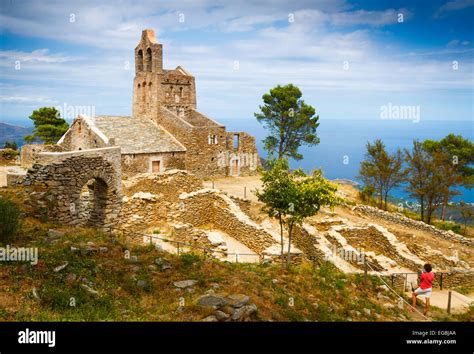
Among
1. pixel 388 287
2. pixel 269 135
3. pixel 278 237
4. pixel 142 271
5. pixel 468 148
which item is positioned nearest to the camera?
pixel 142 271

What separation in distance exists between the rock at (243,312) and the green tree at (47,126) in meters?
40.6

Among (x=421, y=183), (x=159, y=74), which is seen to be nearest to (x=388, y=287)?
(x=421, y=183)

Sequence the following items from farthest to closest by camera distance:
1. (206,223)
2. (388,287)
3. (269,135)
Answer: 1. (269,135)
2. (206,223)
3. (388,287)

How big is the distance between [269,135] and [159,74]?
13.2 meters

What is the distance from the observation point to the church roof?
31156 millimetres

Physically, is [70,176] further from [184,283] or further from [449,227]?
[449,227]

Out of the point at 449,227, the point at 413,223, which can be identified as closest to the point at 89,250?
the point at 413,223

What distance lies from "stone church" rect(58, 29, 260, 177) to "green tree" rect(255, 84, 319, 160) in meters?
5.31

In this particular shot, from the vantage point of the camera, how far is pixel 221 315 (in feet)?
30.4

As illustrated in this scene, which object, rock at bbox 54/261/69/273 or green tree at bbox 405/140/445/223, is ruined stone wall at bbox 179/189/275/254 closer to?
rock at bbox 54/261/69/273

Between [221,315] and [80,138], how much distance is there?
25971 millimetres

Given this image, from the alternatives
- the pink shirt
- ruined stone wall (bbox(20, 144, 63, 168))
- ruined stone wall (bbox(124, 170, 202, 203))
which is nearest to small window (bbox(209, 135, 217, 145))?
ruined stone wall (bbox(124, 170, 202, 203))
